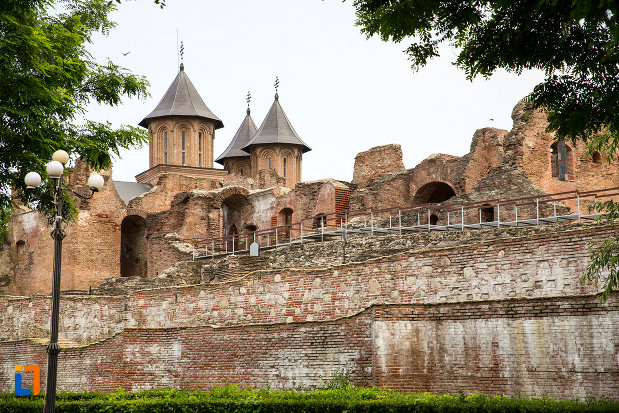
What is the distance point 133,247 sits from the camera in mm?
40062

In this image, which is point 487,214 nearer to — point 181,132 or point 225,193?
point 225,193

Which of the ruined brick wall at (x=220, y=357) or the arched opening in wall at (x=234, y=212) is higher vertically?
the arched opening in wall at (x=234, y=212)

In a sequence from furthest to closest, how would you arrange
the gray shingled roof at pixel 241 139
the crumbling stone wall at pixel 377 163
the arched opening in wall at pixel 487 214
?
the gray shingled roof at pixel 241 139
the crumbling stone wall at pixel 377 163
the arched opening in wall at pixel 487 214

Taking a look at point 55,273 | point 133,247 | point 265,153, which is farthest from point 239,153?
point 55,273

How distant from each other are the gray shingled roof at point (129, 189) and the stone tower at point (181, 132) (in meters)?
4.49

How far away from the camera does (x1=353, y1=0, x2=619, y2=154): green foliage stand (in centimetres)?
915

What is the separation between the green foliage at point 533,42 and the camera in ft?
30.0

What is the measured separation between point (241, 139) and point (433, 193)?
103 feet

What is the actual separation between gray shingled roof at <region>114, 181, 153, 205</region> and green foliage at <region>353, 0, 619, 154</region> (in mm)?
36040

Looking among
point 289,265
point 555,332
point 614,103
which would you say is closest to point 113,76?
point 289,265

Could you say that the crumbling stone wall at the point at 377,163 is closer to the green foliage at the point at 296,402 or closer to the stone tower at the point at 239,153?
the green foliage at the point at 296,402

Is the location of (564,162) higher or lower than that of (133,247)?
higher

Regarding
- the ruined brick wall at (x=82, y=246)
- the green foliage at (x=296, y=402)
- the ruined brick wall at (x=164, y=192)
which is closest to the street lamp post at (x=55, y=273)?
the green foliage at (x=296, y=402)

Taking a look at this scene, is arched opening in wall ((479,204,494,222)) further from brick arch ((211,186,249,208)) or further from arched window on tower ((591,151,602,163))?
brick arch ((211,186,249,208))
